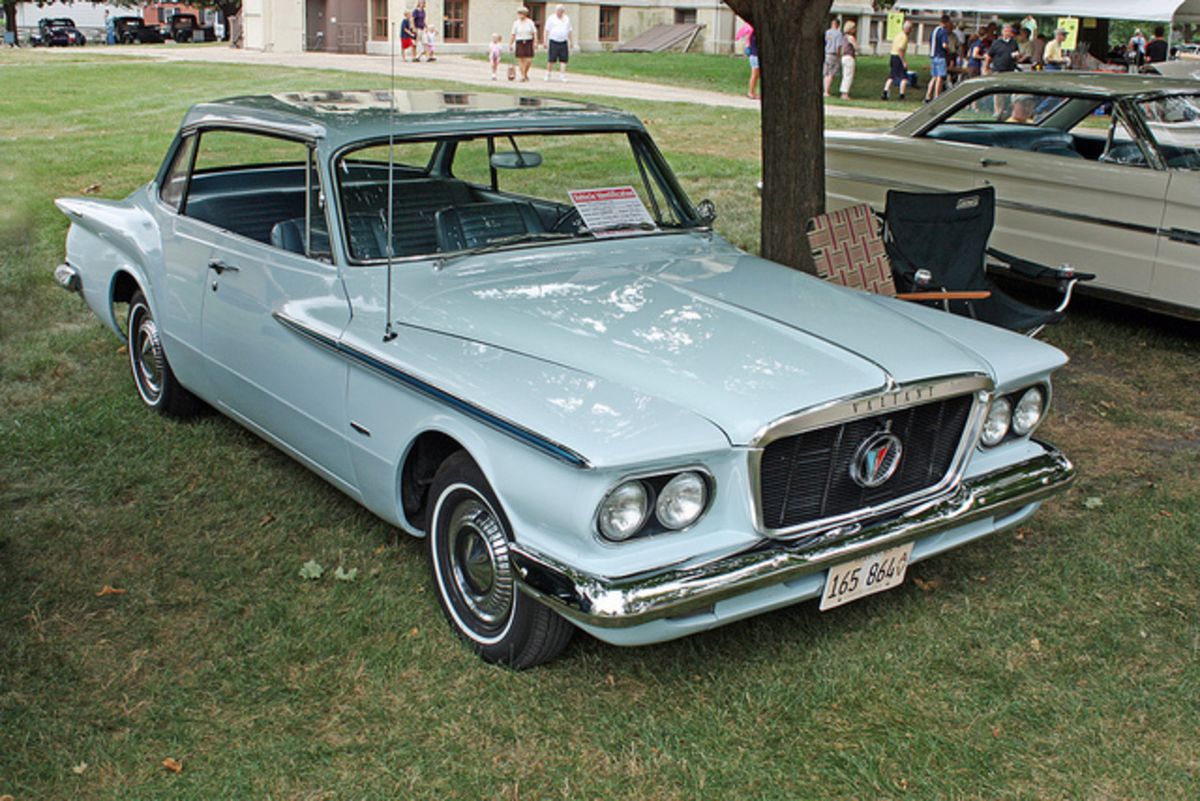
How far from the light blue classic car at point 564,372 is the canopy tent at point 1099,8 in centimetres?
1301

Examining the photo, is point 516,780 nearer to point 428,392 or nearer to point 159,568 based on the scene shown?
point 428,392

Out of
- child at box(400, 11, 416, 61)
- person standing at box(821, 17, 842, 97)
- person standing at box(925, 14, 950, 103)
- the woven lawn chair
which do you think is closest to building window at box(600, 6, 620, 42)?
child at box(400, 11, 416, 61)

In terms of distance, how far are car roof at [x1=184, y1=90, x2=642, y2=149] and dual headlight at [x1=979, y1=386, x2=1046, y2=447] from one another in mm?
1925

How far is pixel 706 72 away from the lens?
1096 inches

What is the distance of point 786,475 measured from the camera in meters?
3.40

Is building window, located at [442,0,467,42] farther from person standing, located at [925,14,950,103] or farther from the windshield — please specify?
the windshield

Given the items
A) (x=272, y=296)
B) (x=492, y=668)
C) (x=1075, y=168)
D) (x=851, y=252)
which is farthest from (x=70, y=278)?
(x=1075, y=168)

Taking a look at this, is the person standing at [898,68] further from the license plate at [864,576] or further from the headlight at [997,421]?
the license plate at [864,576]

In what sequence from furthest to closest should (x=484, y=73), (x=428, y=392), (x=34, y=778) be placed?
(x=484, y=73) → (x=428, y=392) → (x=34, y=778)

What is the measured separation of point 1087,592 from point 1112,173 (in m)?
3.98

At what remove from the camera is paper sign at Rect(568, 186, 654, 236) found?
4723mm

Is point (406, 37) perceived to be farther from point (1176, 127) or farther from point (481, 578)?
point (481, 578)

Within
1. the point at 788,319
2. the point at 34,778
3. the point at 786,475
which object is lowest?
the point at 34,778

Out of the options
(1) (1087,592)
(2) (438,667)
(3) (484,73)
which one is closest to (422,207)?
(2) (438,667)
